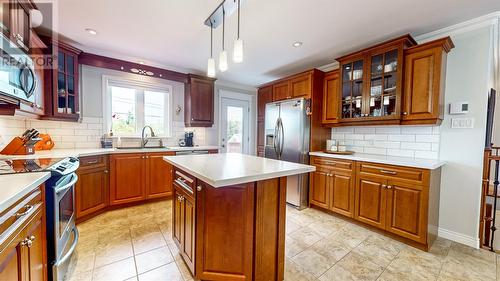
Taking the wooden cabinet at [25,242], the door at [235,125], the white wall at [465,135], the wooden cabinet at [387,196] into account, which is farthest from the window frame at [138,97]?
the white wall at [465,135]

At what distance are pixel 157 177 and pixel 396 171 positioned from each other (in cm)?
331

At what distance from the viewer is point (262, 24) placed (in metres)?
2.21

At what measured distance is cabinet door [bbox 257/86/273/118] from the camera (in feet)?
13.1

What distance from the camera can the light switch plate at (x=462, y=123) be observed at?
6.99ft

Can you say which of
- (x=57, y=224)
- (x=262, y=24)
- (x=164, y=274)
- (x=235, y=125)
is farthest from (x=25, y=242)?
(x=235, y=125)

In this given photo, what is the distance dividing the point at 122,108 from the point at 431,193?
175 inches

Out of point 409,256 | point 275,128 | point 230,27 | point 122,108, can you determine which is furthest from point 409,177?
point 122,108

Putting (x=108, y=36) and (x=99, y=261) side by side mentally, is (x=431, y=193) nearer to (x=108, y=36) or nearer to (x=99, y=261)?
(x=99, y=261)

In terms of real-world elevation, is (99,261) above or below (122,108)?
below

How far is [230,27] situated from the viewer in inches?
90.4

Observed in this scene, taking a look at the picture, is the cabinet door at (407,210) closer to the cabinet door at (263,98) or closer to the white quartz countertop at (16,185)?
the cabinet door at (263,98)

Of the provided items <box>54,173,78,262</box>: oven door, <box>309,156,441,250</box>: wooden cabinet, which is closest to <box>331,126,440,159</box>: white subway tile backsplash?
<box>309,156,441,250</box>: wooden cabinet

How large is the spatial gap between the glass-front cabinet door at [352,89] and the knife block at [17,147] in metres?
3.96

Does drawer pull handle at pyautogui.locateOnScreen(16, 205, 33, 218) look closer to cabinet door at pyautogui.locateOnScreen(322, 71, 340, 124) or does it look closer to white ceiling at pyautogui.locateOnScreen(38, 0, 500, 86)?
white ceiling at pyautogui.locateOnScreen(38, 0, 500, 86)
